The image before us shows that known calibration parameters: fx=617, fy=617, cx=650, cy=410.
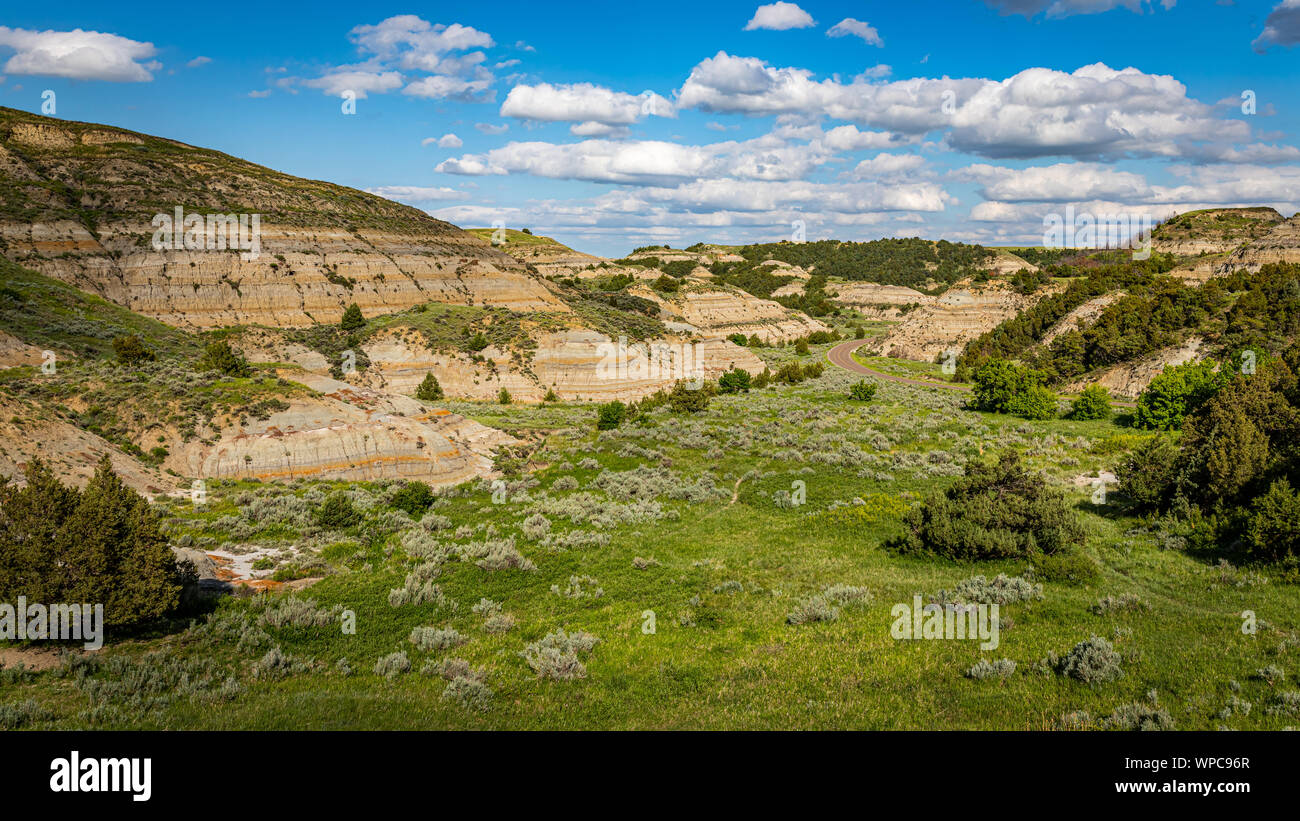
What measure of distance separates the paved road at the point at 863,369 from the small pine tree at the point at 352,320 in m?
55.9

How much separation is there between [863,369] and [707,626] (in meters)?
68.4

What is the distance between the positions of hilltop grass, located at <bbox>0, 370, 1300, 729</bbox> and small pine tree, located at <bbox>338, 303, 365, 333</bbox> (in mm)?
39288

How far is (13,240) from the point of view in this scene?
176 ft

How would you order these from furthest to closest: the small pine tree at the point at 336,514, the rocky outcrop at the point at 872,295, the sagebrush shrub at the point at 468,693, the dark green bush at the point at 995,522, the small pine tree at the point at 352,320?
1. the rocky outcrop at the point at 872,295
2. the small pine tree at the point at 352,320
3. the small pine tree at the point at 336,514
4. the dark green bush at the point at 995,522
5. the sagebrush shrub at the point at 468,693

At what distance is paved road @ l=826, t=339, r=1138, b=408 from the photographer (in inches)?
2480

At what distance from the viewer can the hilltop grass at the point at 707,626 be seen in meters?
10.4

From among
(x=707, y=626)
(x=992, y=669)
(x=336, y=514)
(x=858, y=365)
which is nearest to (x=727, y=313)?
(x=858, y=365)

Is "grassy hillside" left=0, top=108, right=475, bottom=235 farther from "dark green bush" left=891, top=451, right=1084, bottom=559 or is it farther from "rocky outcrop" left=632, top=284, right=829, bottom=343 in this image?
"dark green bush" left=891, top=451, right=1084, bottom=559

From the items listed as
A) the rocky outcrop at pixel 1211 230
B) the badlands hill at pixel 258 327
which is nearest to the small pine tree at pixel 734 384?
the badlands hill at pixel 258 327

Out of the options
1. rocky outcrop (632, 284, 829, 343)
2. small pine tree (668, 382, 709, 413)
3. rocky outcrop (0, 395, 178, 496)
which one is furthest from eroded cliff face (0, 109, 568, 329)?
rocky outcrop (0, 395, 178, 496)

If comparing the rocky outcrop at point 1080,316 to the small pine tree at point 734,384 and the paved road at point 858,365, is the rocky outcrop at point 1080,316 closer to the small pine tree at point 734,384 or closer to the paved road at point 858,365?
the paved road at point 858,365

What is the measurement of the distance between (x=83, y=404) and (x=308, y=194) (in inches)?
2177
